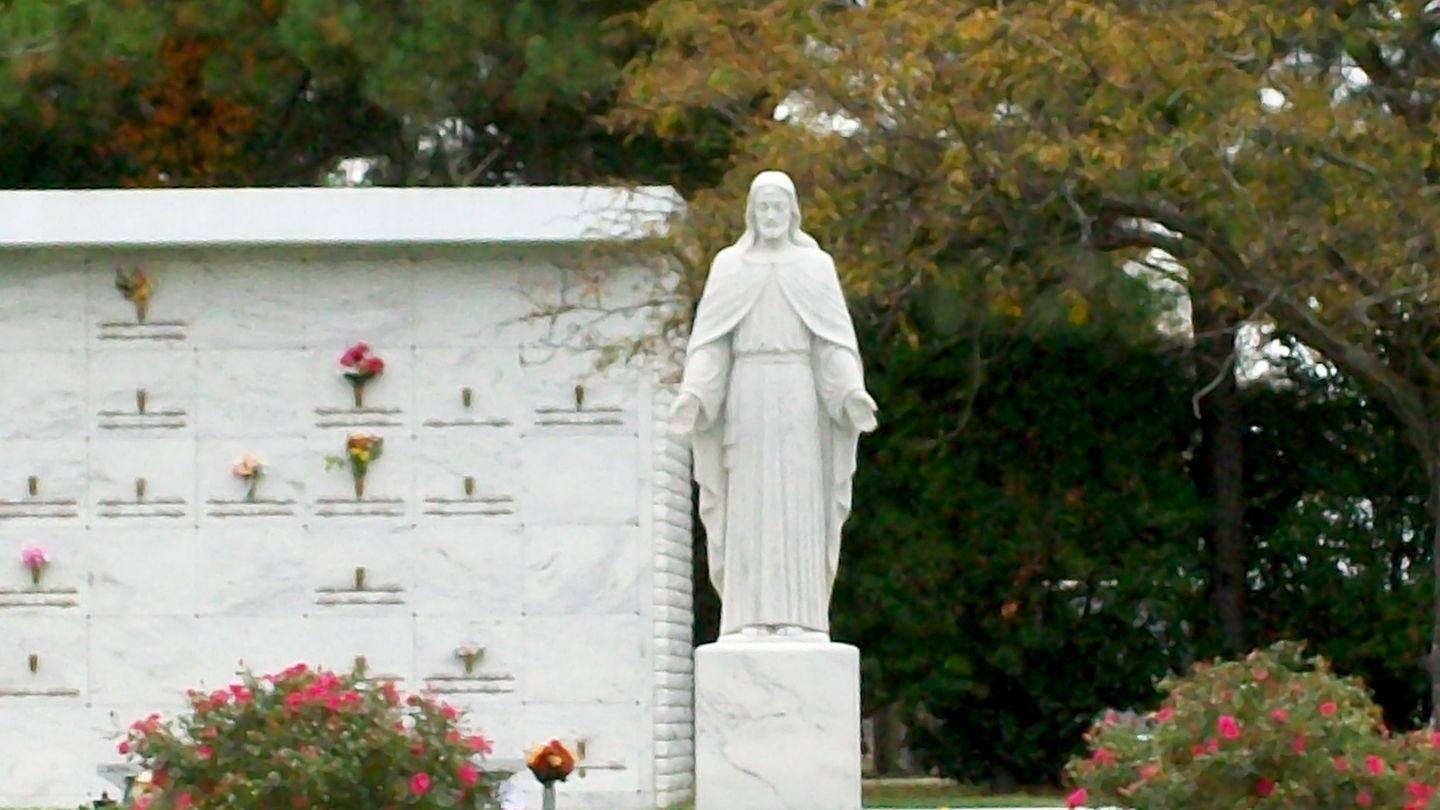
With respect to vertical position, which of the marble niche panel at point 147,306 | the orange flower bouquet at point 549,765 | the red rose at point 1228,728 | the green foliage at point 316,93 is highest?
the green foliage at point 316,93

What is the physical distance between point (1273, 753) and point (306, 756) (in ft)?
10.0

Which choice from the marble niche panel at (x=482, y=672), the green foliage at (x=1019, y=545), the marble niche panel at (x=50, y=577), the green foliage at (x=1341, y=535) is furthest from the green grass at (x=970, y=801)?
the marble niche panel at (x=50, y=577)

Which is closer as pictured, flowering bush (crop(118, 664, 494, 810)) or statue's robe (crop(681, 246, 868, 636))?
flowering bush (crop(118, 664, 494, 810))

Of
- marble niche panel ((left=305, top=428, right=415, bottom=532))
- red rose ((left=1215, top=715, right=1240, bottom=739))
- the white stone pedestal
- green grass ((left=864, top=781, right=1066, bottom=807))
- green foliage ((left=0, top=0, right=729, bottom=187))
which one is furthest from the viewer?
green foliage ((left=0, top=0, right=729, bottom=187))

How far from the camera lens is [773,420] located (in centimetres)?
948

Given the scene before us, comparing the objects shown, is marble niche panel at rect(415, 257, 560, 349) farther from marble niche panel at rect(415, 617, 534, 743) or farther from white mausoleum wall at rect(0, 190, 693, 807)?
marble niche panel at rect(415, 617, 534, 743)

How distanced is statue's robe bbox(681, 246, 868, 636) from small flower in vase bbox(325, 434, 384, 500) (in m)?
4.94

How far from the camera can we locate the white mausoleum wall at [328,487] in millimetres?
14148

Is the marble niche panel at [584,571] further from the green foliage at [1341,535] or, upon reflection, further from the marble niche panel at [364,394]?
the green foliage at [1341,535]

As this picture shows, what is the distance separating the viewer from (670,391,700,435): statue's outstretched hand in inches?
372

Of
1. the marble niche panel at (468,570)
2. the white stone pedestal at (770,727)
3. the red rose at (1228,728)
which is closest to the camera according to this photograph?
the red rose at (1228,728)

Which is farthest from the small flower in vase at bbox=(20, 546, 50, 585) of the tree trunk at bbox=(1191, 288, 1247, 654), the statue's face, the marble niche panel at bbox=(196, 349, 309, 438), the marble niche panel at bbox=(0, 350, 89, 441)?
the tree trunk at bbox=(1191, 288, 1247, 654)

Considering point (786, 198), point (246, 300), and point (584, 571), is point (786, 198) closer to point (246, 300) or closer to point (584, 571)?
point (584, 571)

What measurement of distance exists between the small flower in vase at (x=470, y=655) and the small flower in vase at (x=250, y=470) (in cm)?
134
